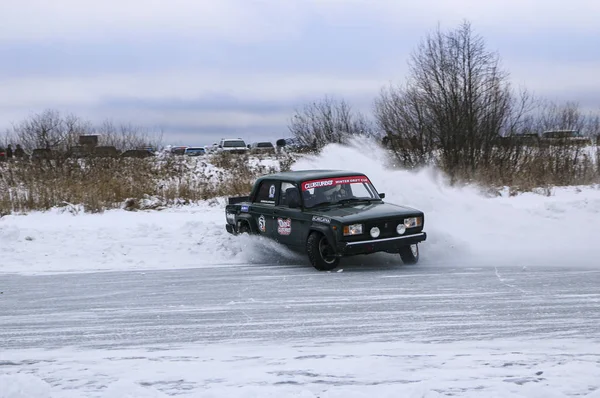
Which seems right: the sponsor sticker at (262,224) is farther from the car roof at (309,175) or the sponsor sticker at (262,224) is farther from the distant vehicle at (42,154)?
the distant vehicle at (42,154)

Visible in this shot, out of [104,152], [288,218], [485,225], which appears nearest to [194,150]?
[104,152]

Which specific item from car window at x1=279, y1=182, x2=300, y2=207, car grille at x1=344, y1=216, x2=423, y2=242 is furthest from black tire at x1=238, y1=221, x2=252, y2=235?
car grille at x1=344, y1=216, x2=423, y2=242

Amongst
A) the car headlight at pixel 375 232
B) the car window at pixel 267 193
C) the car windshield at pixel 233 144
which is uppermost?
the car windshield at pixel 233 144

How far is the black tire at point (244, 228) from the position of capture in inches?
519

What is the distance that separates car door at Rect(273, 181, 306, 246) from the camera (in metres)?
11.8

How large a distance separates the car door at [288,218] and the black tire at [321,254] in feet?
1.23

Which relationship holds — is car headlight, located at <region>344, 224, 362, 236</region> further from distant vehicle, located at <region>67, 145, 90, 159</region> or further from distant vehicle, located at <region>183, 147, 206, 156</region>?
distant vehicle, located at <region>183, 147, 206, 156</region>

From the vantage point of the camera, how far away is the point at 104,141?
40.6 meters

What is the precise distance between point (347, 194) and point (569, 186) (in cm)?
1471

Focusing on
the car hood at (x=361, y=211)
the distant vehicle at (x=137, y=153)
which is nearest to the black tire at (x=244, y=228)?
the car hood at (x=361, y=211)

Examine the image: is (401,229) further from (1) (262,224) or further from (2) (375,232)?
(1) (262,224)

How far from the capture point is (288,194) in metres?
12.2

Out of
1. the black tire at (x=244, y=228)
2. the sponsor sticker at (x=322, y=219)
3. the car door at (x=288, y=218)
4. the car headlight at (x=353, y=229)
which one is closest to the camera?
the car headlight at (x=353, y=229)

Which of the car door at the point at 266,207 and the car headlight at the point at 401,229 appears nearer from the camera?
the car headlight at the point at 401,229
